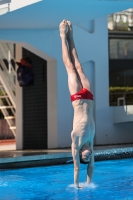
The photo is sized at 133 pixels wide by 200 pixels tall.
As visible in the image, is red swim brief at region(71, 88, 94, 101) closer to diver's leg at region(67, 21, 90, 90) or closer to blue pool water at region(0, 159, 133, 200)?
diver's leg at region(67, 21, 90, 90)

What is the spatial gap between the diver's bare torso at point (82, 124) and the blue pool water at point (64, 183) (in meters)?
0.76

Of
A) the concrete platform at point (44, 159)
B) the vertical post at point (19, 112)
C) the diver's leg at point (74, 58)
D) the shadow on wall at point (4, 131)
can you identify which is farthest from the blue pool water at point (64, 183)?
the shadow on wall at point (4, 131)

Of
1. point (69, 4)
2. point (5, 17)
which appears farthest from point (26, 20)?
point (69, 4)

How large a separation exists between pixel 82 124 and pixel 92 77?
7858mm

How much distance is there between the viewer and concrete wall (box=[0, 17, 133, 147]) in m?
14.7

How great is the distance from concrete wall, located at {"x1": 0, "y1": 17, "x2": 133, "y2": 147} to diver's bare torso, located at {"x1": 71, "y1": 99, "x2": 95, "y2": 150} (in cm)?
657

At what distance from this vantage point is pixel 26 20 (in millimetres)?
12406

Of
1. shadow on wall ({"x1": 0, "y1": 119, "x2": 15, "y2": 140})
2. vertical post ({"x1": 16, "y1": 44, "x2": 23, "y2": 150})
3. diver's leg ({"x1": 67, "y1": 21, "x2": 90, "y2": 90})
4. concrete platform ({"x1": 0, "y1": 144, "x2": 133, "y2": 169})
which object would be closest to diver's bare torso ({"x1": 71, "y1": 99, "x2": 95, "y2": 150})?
diver's leg ({"x1": 67, "y1": 21, "x2": 90, "y2": 90})

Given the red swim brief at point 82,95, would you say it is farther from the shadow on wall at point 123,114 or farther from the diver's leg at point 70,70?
the shadow on wall at point 123,114

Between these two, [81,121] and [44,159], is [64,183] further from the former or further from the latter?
[44,159]

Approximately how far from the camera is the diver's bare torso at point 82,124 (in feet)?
25.4

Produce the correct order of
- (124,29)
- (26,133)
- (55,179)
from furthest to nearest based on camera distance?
1. (124,29)
2. (26,133)
3. (55,179)

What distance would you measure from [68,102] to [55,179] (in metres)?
5.49

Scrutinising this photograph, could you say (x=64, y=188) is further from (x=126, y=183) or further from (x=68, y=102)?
(x=68, y=102)
